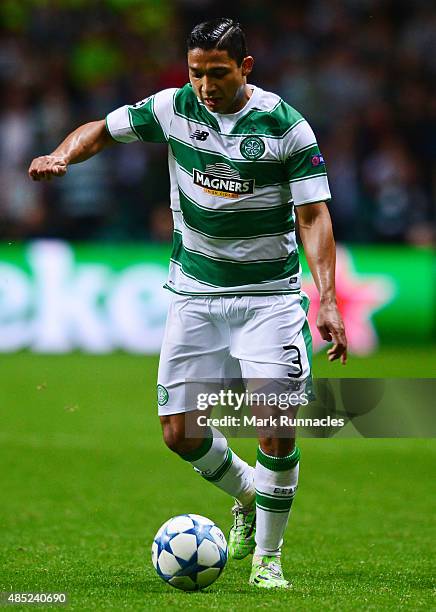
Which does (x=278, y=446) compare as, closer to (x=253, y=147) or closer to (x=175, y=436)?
(x=175, y=436)

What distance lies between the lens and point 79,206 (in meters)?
16.0

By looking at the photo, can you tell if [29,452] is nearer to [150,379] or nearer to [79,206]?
[150,379]

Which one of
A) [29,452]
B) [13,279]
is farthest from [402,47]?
[29,452]

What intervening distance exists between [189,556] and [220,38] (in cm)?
223

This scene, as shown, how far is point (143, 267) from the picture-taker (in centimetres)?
1470

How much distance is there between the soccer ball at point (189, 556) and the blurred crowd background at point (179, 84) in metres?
10.2

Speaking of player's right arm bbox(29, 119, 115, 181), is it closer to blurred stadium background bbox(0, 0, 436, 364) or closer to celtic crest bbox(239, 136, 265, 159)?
celtic crest bbox(239, 136, 265, 159)

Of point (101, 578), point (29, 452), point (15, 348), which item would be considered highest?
point (101, 578)

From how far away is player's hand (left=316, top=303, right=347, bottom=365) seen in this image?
17.8 feet

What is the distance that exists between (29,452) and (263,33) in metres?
9.76

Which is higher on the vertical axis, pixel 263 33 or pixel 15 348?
pixel 263 33

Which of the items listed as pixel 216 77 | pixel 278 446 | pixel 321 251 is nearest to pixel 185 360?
pixel 278 446

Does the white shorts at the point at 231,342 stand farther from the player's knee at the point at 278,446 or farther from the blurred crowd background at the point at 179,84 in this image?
the blurred crowd background at the point at 179,84

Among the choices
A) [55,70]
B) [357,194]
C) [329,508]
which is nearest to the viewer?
[329,508]
